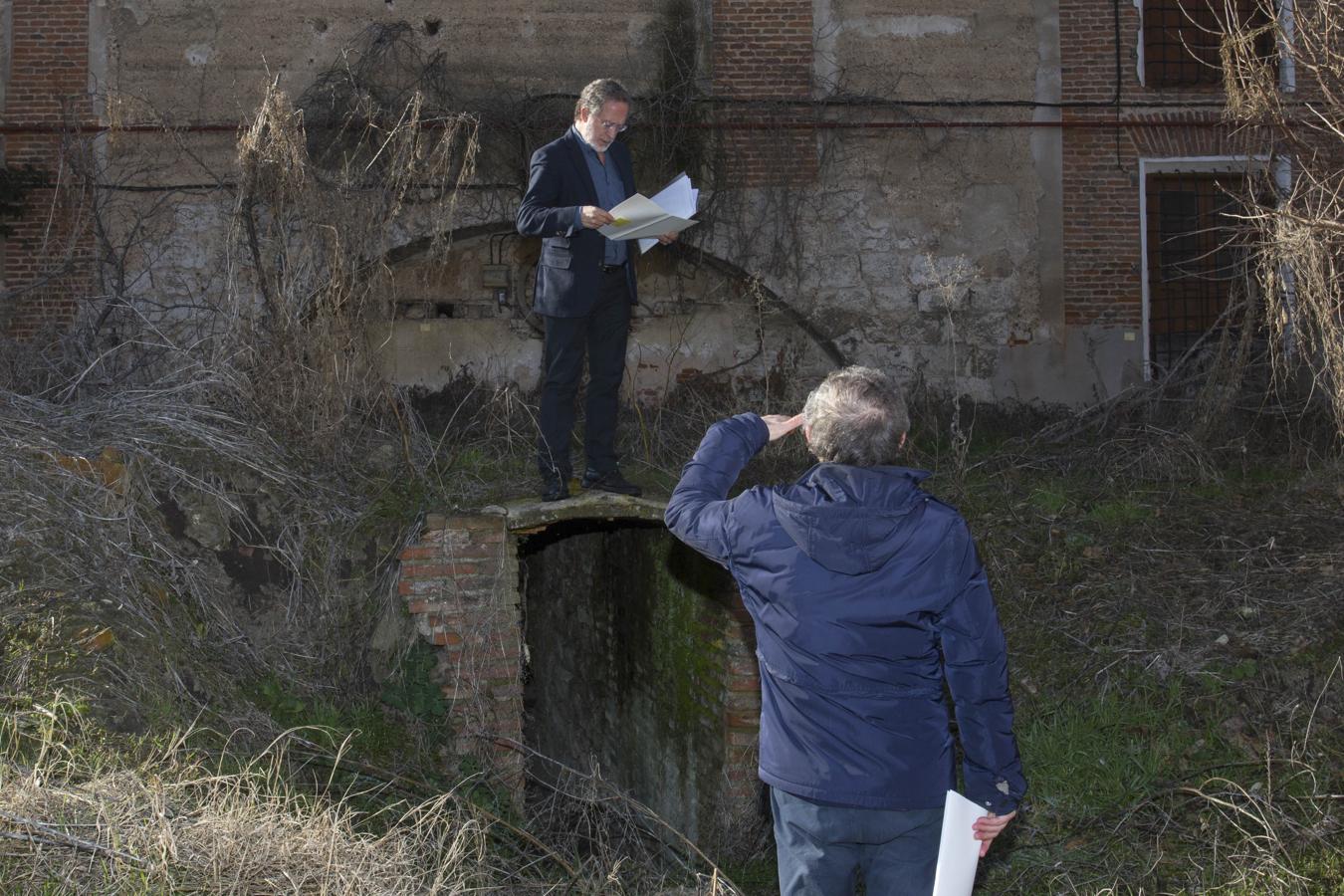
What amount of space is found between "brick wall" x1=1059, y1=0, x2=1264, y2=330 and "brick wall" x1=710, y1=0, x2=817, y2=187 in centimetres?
229

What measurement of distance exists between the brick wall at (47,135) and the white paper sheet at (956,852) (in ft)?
30.6

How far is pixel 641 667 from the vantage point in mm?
9414

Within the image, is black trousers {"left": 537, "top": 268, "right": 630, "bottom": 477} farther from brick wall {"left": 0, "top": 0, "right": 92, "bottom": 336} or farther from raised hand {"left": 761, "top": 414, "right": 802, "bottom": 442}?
brick wall {"left": 0, "top": 0, "right": 92, "bottom": 336}

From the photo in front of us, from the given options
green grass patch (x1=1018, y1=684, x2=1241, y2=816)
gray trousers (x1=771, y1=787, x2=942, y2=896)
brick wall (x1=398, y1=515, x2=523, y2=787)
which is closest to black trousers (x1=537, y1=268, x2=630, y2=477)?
brick wall (x1=398, y1=515, x2=523, y2=787)

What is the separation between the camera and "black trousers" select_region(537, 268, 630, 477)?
6.41m

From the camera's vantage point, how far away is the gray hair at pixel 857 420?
10.9 ft

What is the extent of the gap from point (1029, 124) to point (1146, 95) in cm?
108

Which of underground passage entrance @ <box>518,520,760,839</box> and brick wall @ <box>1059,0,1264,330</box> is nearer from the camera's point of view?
underground passage entrance @ <box>518,520,760,839</box>

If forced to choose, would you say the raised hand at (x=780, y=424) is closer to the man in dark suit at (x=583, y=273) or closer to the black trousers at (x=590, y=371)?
the man in dark suit at (x=583, y=273)

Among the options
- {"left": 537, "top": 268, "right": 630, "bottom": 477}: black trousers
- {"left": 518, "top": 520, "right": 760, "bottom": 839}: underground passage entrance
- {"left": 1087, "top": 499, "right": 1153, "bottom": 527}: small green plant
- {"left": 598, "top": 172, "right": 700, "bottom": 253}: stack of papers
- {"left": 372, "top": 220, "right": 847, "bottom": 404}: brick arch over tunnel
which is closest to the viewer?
{"left": 598, "top": 172, "right": 700, "bottom": 253}: stack of papers

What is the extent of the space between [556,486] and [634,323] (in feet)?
15.0

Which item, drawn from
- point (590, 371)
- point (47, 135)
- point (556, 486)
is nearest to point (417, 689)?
point (556, 486)

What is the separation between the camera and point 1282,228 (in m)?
6.99

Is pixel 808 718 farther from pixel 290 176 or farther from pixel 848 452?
pixel 290 176
